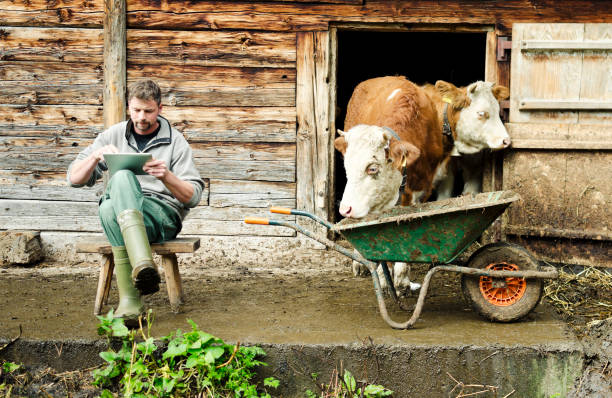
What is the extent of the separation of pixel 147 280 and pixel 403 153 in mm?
1880

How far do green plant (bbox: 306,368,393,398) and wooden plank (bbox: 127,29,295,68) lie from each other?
310cm

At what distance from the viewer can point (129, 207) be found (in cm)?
358

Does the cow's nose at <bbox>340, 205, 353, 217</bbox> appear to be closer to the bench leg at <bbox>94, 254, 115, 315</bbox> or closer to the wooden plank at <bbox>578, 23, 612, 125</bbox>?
the bench leg at <bbox>94, 254, 115, 315</bbox>

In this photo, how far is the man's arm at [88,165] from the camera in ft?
12.2

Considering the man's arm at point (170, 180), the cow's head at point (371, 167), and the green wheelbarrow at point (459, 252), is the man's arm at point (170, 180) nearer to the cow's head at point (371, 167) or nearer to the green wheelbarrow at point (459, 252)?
the green wheelbarrow at point (459, 252)

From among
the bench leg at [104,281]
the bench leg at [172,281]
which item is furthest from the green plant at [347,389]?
the bench leg at [104,281]

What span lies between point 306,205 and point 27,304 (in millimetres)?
2442

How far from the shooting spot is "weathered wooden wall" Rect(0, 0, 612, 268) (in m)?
5.60

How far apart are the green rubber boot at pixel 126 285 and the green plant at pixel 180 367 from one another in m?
0.17

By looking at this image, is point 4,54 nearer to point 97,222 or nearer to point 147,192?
point 97,222

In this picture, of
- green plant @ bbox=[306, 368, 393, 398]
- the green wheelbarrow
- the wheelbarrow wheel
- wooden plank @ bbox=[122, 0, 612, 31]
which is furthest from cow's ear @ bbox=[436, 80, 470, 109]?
green plant @ bbox=[306, 368, 393, 398]

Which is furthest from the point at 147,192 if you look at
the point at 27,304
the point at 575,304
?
the point at 575,304

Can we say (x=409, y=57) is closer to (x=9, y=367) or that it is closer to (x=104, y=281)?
(x=104, y=281)

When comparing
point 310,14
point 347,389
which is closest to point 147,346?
point 347,389
